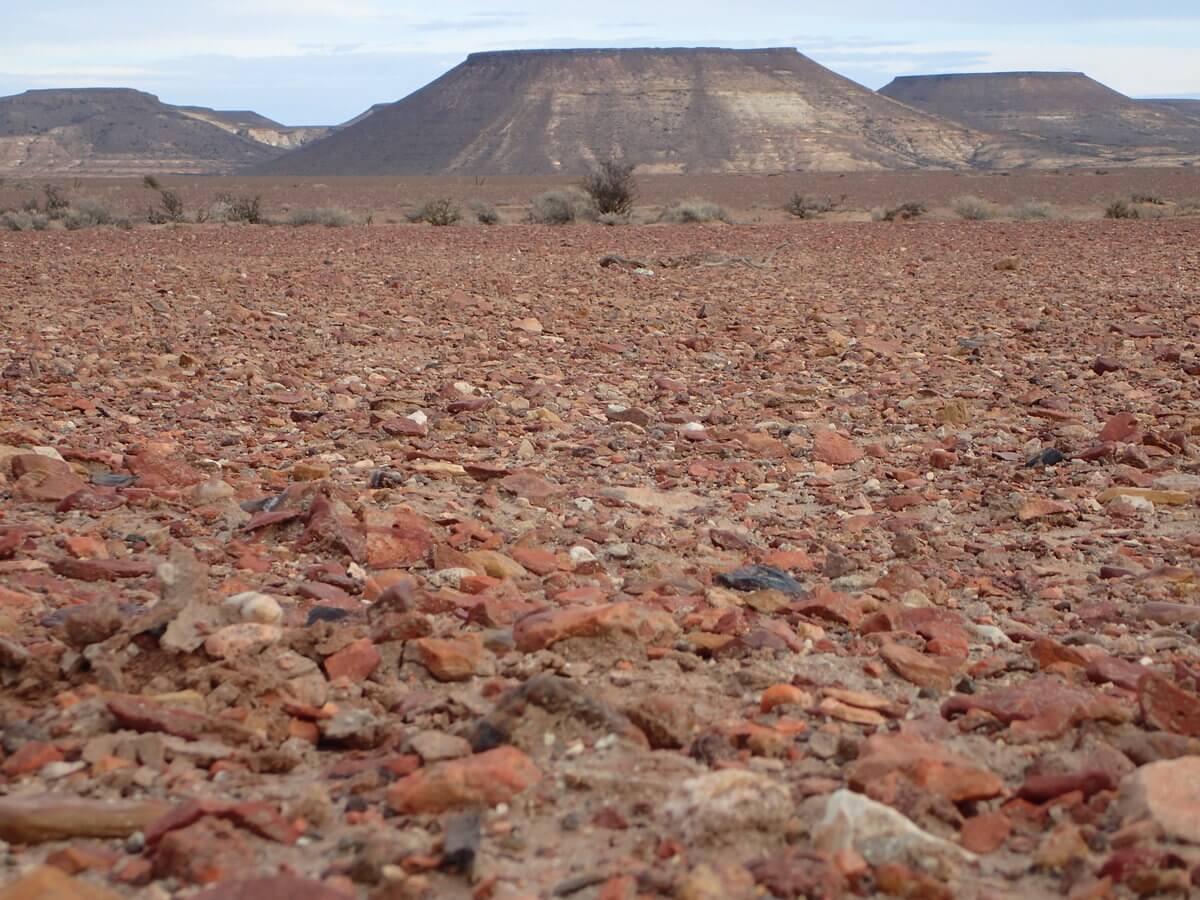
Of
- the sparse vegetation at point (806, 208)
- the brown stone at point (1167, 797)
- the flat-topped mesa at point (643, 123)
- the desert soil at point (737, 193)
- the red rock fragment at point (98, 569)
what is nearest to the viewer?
the brown stone at point (1167, 797)

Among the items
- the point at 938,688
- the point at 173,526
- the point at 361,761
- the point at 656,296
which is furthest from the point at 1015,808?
the point at 656,296

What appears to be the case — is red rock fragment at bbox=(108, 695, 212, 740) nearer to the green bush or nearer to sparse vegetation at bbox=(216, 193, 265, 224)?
sparse vegetation at bbox=(216, 193, 265, 224)

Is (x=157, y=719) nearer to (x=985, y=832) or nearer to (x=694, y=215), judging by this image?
(x=985, y=832)

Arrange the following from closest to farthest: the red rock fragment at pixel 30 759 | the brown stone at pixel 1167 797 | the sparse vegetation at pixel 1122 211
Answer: the brown stone at pixel 1167 797
the red rock fragment at pixel 30 759
the sparse vegetation at pixel 1122 211

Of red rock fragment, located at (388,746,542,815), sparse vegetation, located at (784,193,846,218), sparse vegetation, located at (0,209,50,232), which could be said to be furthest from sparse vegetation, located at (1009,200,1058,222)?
red rock fragment, located at (388,746,542,815)

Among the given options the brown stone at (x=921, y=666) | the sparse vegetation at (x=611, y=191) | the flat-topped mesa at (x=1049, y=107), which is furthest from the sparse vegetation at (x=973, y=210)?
the flat-topped mesa at (x=1049, y=107)

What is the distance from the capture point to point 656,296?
43.8ft

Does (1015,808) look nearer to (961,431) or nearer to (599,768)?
(599,768)

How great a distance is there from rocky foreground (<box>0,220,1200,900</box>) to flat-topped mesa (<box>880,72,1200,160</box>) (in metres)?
130

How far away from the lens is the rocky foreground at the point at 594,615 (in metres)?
2.64

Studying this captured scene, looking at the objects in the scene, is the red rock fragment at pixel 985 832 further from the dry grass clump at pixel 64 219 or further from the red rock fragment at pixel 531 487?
the dry grass clump at pixel 64 219

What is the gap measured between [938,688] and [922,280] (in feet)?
38.2

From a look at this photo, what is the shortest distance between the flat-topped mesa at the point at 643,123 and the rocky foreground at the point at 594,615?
88.7m

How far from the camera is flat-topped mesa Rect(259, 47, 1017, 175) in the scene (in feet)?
328
